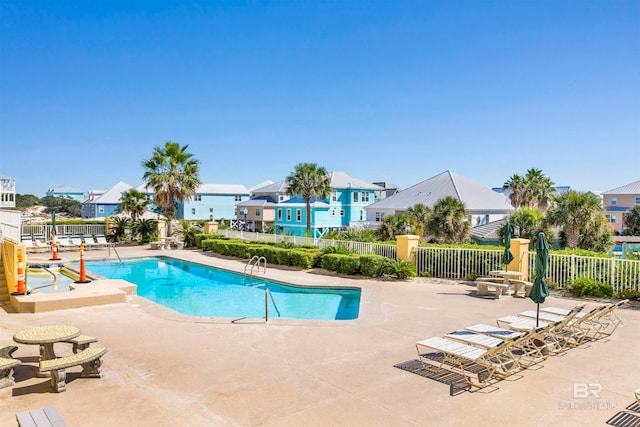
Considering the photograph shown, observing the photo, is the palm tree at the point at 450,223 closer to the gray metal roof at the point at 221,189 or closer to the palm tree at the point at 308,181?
the palm tree at the point at 308,181

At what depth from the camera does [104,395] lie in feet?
19.5

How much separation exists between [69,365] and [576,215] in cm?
2304

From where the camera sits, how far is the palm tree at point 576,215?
22.1 meters

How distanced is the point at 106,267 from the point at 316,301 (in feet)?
41.9

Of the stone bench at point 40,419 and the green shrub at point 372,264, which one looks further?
the green shrub at point 372,264

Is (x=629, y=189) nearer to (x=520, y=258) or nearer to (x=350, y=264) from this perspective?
(x=520, y=258)

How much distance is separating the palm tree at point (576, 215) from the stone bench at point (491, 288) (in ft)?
38.1

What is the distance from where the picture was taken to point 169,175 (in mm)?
28797

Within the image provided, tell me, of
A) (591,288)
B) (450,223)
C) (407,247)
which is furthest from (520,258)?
(450,223)

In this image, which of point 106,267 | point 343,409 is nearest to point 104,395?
point 343,409

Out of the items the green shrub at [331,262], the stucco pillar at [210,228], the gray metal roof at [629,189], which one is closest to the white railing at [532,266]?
the green shrub at [331,262]

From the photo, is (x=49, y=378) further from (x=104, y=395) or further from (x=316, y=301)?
(x=316, y=301)

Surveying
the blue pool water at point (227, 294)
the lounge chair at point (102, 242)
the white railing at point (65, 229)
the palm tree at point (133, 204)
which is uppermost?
the palm tree at point (133, 204)

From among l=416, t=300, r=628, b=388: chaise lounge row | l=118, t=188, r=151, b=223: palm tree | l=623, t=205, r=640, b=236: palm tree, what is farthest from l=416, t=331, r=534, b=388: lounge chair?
l=623, t=205, r=640, b=236: palm tree
